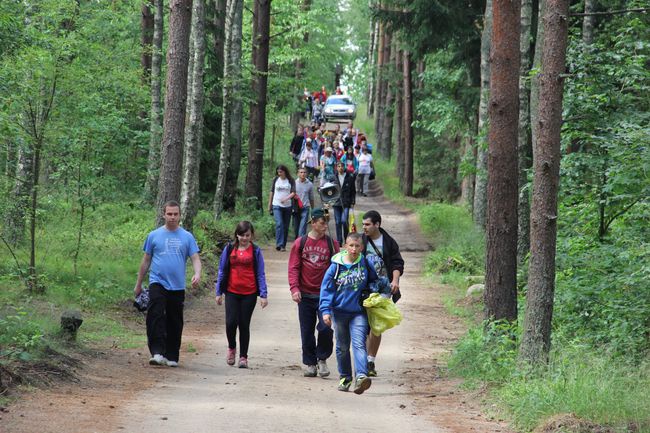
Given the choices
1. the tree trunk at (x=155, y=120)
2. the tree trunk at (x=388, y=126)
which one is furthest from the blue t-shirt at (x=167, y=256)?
the tree trunk at (x=388, y=126)

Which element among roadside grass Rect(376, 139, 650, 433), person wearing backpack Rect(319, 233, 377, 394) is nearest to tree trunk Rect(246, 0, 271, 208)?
roadside grass Rect(376, 139, 650, 433)

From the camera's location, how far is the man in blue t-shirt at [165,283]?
12047 millimetres

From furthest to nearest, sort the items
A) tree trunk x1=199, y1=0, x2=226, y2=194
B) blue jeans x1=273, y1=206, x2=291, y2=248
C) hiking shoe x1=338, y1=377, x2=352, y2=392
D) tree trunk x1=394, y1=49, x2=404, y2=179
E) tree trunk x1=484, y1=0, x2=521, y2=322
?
tree trunk x1=394, y1=49, x2=404, y2=179 < tree trunk x1=199, y1=0, x2=226, y2=194 < blue jeans x1=273, y1=206, x2=291, y2=248 < tree trunk x1=484, y1=0, x2=521, y2=322 < hiking shoe x1=338, y1=377, x2=352, y2=392

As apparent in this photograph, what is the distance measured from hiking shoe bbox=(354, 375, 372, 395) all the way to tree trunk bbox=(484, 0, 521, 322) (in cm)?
302

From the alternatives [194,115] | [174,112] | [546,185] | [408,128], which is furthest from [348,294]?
[408,128]

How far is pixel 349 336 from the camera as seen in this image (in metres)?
11.2

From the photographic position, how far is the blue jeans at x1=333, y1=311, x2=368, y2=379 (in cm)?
1087

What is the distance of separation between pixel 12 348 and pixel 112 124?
728 centimetres

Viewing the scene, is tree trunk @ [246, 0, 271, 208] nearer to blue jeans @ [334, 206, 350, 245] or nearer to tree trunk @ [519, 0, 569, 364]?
blue jeans @ [334, 206, 350, 245]

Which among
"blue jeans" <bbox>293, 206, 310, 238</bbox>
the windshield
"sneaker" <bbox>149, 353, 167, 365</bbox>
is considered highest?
the windshield

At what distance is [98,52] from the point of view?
18.7m

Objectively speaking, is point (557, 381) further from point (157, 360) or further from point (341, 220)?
point (341, 220)

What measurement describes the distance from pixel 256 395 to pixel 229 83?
1597cm

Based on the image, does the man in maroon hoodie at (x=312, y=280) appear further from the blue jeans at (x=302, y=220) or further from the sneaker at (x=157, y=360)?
the blue jeans at (x=302, y=220)
